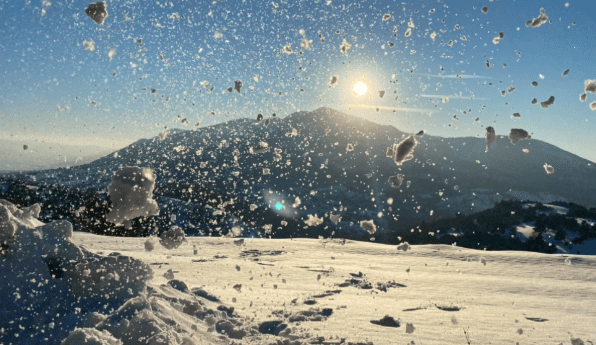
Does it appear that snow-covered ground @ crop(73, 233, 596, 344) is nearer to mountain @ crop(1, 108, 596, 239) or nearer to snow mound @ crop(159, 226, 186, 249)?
snow mound @ crop(159, 226, 186, 249)

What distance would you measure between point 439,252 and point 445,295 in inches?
190

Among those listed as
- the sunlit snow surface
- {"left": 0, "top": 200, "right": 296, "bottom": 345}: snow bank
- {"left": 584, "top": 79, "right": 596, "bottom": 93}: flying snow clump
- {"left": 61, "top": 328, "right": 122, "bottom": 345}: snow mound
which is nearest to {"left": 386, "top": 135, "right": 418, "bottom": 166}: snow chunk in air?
the sunlit snow surface

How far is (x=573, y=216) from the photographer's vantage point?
15656 mm

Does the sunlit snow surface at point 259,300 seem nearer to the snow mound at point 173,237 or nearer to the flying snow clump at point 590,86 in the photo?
the snow mound at point 173,237

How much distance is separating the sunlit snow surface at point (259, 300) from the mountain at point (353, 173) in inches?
1472

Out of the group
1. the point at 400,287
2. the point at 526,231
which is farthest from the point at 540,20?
the point at 526,231

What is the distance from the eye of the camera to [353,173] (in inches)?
2648

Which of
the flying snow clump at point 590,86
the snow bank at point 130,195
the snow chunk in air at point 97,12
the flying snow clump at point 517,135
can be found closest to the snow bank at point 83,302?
the snow bank at point 130,195

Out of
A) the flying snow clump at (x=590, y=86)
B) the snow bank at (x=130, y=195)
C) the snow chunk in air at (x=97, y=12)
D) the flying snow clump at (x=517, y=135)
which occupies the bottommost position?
the snow bank at (x=130, y=195)

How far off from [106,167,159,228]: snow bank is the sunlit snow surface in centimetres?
59

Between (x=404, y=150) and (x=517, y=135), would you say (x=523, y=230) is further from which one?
(x=404, y=150)

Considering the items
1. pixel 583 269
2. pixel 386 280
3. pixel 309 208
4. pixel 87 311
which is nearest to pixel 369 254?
pixel 386 280

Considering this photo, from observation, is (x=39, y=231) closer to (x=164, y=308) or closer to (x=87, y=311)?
(x=87, y=311)

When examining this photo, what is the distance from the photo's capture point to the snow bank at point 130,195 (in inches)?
212
